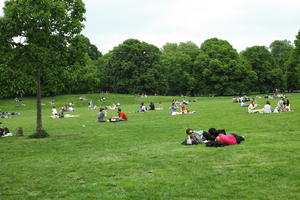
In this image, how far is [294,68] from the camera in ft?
261

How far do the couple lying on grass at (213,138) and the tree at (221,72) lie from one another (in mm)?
68994

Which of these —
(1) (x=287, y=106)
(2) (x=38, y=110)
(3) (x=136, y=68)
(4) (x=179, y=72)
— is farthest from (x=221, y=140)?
(4) (x=179, y=72)

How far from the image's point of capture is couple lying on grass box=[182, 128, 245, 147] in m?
13.8

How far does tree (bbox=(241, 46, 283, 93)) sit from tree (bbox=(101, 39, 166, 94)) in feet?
86.4

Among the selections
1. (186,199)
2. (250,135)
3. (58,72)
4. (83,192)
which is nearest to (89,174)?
(83,192)

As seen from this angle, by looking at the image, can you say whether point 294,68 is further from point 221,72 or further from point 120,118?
point 120,118

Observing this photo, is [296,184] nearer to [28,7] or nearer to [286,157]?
[286,157]

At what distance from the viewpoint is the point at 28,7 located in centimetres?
1856

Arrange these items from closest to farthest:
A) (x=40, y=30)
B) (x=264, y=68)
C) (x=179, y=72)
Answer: (x=40, y=30), (x=264, y=68), (x=179, y=72)

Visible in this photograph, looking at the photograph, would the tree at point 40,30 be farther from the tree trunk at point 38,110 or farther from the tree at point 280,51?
the tree at point 280,51

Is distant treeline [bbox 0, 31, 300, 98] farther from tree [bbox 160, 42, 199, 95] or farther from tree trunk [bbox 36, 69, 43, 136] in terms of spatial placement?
tree trunk [bbox 36, 69, 43, 136]

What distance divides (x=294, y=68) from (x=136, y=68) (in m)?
39.9

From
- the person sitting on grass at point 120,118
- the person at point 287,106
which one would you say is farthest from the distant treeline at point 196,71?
the person at point 287,106

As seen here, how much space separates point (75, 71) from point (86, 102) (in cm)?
5144
